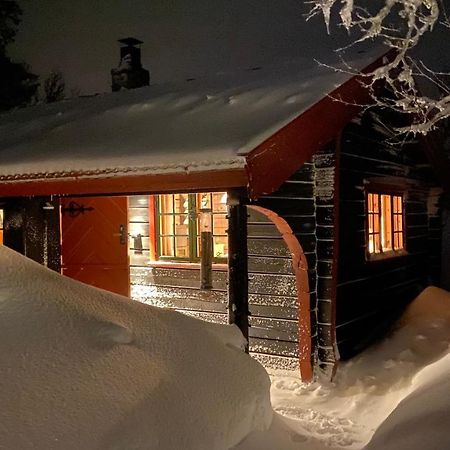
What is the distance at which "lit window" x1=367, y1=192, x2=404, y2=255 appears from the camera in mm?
9555

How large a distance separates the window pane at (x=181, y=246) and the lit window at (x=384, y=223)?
3.08m

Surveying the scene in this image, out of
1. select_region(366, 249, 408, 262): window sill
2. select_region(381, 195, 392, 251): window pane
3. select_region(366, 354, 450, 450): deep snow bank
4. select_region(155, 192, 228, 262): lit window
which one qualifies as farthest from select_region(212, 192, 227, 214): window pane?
select_region(366, 354, 450, 450): deep snow bank

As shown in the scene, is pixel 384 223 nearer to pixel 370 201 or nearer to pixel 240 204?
pixel 370 201

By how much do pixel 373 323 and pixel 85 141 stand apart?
17.7 feet

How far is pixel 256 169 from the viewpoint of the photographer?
19.5 feet

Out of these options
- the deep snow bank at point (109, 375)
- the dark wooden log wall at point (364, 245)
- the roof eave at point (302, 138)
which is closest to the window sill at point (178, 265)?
the dark wooden log wall at point (364, 245)

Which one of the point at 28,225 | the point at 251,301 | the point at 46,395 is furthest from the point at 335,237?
the point at 46,395

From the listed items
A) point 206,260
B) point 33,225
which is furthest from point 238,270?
point 33,225

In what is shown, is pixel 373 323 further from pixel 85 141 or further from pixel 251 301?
pixel 85 141

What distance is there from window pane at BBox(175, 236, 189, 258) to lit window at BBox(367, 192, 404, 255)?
10.1 feet

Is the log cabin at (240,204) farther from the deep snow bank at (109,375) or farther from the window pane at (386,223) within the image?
the deep snow bank at (109,375)

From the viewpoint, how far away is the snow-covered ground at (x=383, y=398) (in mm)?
3867

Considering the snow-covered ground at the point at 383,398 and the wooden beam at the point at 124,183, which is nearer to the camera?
the snow-covered ground at the point at 383,398

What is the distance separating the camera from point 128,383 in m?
3.44
